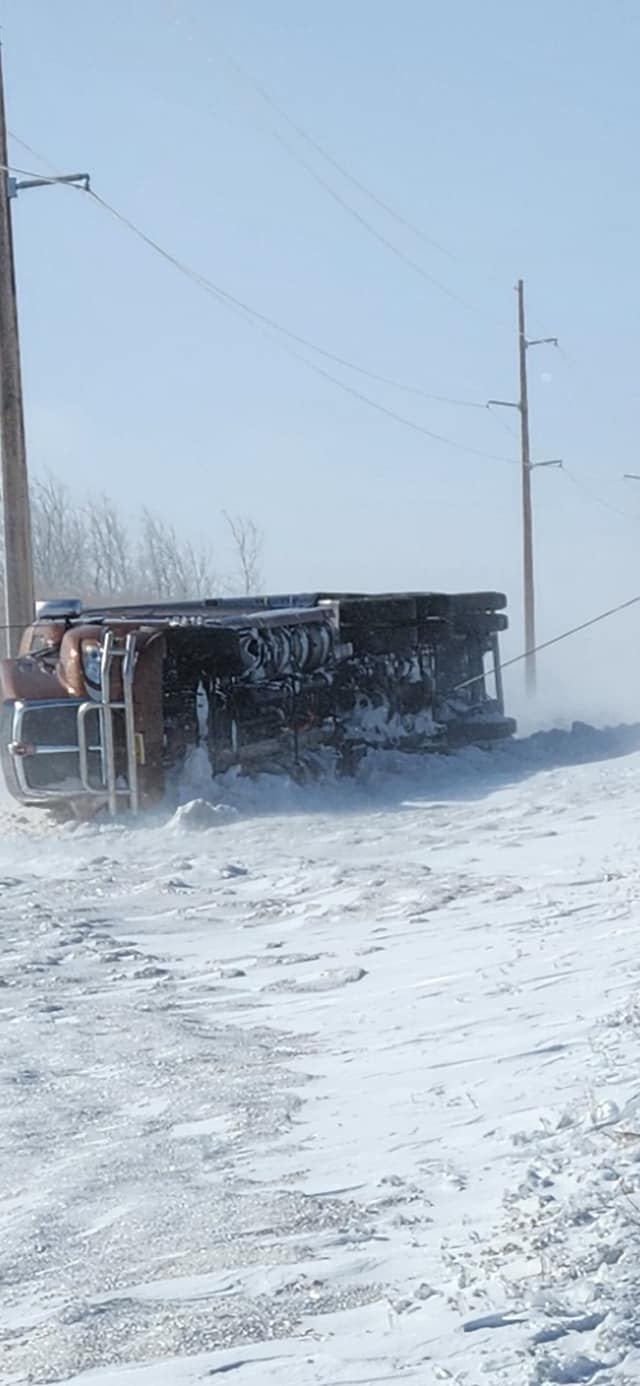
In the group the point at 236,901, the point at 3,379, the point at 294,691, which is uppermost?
the point at 3,379

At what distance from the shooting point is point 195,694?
13234 millimetres

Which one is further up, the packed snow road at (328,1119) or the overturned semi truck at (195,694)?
the overturned semi truck at (195,694)

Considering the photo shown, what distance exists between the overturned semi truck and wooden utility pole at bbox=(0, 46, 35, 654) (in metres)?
1.30

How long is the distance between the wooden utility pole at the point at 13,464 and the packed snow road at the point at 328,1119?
5.87 m

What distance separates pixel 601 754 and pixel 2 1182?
39.0 feet

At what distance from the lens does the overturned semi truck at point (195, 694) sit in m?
13.0

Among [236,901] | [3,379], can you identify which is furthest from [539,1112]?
[3,379]

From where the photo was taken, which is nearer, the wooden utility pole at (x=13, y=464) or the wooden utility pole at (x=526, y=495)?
the wooden utility pole at (x=13, y=464)

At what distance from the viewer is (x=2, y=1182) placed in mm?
5156

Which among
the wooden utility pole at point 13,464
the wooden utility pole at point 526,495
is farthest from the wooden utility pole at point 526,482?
the wooden utility pole at point 13,464

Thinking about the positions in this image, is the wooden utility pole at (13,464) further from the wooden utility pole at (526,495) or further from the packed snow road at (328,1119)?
the wooden utility pole at (526,495)

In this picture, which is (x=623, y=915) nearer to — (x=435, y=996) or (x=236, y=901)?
(x=435, y=996)

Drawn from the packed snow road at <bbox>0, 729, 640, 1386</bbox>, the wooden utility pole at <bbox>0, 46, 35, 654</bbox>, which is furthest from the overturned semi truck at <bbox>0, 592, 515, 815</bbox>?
the packed snow road at <bbox>0, 729, 640, 1386</bbox>

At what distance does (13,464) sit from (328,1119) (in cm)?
1210
